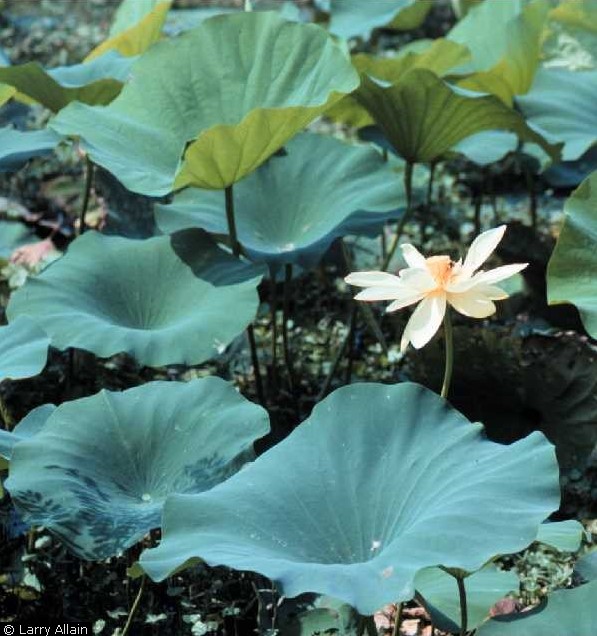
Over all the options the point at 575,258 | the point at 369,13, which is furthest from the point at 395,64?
the point at 369,13

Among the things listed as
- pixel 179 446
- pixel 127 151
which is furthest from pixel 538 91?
pixel 179 446

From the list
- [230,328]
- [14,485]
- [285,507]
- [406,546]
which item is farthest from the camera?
[230,328]

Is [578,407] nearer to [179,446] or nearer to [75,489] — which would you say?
[179,446]

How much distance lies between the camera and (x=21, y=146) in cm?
263

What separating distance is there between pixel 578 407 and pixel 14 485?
1250 mm

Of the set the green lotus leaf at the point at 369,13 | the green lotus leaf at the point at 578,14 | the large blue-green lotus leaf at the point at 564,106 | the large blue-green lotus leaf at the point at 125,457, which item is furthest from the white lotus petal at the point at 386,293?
the green lotus leaf at the point at 369,13

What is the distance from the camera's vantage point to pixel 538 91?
3.07 metres

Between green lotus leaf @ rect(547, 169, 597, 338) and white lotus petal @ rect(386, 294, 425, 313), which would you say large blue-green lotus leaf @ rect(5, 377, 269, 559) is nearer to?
white lotus petal @ rect(386, 294, 425, 313)

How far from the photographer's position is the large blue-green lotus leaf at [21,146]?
8.53 ft

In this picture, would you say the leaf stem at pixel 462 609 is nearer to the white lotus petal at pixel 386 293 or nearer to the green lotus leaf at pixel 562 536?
the green lotus leaf at pixel 562 536

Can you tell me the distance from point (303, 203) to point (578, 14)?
Answer: 117 cm

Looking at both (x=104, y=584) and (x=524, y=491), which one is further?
(x=104, y=584)

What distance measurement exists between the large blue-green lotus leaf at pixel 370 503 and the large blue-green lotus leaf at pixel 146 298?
532mm

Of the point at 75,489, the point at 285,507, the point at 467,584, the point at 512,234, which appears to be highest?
the point at 285,507
